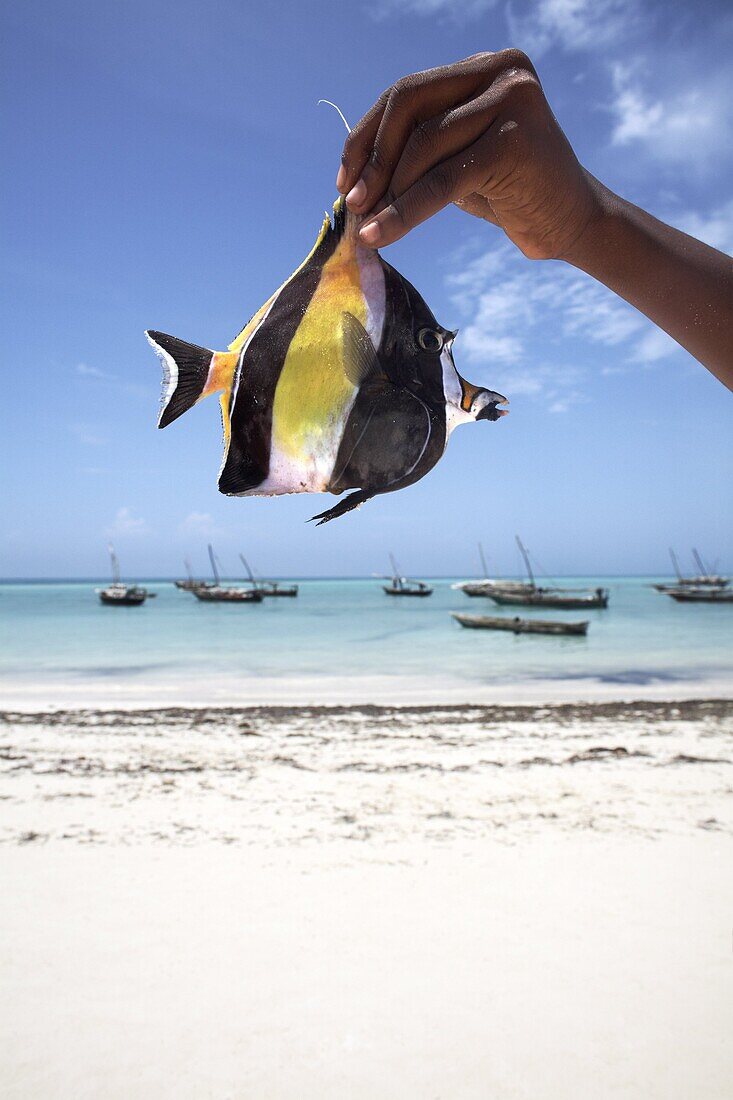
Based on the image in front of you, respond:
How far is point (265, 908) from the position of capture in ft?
15.0

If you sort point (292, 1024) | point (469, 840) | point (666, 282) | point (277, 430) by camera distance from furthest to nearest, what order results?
point (469, 840), point (292, 1024), point (666, 282), point (277, 430)

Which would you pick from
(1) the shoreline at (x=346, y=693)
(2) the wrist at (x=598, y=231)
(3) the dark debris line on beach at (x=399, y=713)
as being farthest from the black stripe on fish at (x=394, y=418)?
(1) the shoreline at (x=346, y=693)

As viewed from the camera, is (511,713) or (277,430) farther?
(511,713)

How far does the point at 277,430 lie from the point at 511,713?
12822 millimetres

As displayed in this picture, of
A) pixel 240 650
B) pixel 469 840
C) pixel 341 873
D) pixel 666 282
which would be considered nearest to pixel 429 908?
pixel 341 873

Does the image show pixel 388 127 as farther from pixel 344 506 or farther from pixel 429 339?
pixel 344 506

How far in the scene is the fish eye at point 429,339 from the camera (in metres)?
0.75

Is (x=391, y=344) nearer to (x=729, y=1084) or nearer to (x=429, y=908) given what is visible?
(x=729, y=1084)

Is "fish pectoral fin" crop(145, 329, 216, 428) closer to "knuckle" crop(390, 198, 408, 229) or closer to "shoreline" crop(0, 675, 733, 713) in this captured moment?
"knuckle" crop(390, 198, 408, 229)

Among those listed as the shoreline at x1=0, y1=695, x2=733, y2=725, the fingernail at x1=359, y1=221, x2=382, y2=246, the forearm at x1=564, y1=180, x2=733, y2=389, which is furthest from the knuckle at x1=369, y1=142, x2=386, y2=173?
the shoreline at x1=0, y1=695, x2=733, y2=725

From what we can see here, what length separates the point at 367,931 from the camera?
14.0 ft

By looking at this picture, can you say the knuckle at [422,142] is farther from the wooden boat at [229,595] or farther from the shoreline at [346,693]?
the wooden boat at [229,595]

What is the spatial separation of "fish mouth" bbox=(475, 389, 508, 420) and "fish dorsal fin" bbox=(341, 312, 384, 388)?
11cm

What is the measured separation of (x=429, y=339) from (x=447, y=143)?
262mm
